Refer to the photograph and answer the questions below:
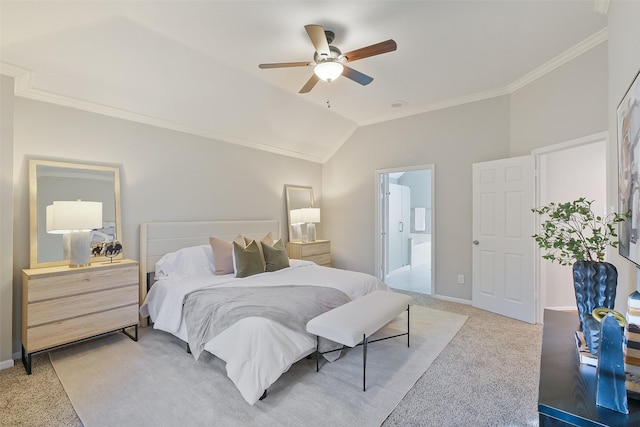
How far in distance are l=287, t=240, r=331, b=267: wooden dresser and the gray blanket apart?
85.1 inches

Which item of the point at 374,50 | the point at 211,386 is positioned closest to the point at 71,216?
the point at 211,386

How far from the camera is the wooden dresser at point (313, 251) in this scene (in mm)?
5129

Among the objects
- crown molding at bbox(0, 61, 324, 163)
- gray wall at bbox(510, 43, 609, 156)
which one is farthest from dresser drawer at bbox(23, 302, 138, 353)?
gray wall at bbox(510, 43, 609, 156)

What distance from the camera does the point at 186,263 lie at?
11.7 ft

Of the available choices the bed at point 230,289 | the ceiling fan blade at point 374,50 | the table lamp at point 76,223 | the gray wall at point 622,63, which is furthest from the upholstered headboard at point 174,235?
the gray wall at point 622,63

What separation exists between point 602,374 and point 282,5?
113 inches

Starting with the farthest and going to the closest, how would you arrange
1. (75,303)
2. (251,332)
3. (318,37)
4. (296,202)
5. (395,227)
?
(395,227) < (296,202) < (75,303) < (318,37) < (251,332)

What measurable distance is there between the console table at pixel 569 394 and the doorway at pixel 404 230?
144 inches

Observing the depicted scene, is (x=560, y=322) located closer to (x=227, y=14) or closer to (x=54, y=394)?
(x=227, y=14)

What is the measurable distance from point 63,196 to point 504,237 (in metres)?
5.09

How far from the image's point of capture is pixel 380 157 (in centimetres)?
524

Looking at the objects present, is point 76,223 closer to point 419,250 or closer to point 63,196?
point 63,196

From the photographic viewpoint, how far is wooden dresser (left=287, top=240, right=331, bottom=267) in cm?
513

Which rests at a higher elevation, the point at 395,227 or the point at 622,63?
the point at 622,63
